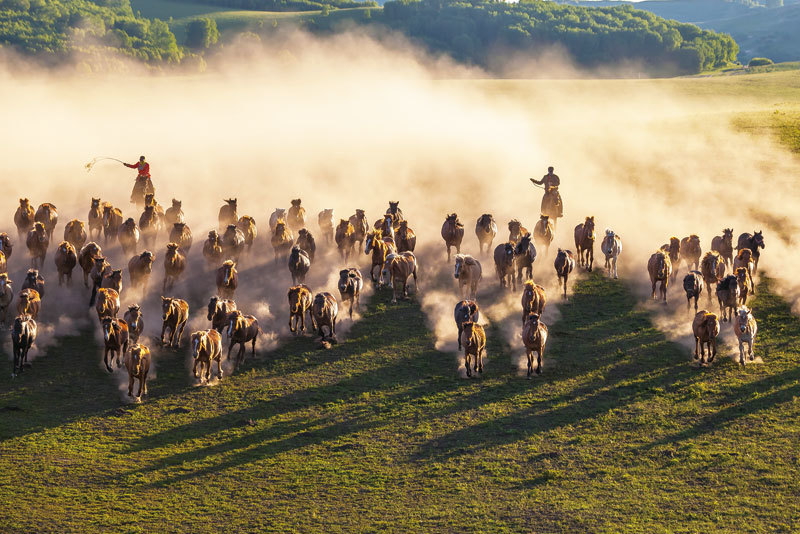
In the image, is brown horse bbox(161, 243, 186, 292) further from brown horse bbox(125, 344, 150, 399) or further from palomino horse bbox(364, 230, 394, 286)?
brown horse bbox(125, 344, 150, 399)

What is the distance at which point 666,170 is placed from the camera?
53.9 meters

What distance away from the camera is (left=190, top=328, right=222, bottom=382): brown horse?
2619 cm

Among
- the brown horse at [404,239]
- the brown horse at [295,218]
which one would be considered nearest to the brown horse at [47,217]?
the brown horse at [295,218]

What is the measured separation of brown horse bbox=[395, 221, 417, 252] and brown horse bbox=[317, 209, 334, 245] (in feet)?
12.2

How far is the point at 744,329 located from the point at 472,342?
8696 millimetres

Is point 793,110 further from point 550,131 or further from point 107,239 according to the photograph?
point 107,239

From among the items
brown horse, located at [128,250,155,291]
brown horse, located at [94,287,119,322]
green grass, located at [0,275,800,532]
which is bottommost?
green grass, located at [0,275,800,532]

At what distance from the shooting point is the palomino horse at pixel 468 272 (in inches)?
1293

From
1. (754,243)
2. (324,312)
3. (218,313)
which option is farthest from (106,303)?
(754,243)

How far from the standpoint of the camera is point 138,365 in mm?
25312

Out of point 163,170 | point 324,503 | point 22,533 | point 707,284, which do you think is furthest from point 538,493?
point 163,170

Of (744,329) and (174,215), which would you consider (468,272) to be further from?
(174,215)

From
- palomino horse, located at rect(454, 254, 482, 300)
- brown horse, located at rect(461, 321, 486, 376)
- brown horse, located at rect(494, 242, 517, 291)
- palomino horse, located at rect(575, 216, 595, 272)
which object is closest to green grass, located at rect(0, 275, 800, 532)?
brown horse, located at rect(461, 321, 486, 376)

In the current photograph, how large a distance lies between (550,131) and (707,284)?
1437 inches
